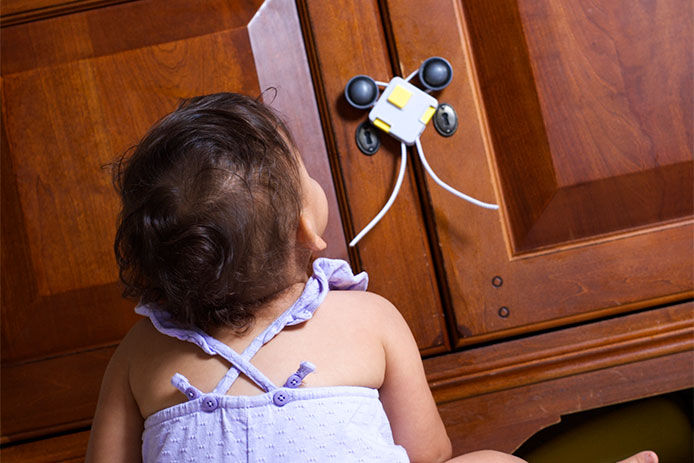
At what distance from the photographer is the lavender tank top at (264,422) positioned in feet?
1.86

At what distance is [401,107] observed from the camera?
0.80m

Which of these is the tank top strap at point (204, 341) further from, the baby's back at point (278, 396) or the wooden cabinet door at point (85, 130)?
the wooden cabinet door at point (85, 130)

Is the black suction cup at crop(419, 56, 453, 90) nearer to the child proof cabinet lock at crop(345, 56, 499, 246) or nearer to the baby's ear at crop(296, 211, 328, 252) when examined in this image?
the child proof cabinet lock at crop(345, 56, 499, 246)

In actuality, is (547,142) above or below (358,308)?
above

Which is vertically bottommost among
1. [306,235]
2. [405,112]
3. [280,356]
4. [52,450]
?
[52,450]

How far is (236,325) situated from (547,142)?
1.50ft

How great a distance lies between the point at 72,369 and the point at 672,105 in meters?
0.85

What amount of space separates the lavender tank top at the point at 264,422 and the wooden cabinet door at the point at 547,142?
0.88 feet

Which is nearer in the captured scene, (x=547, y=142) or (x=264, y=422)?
(x=264, y=422)

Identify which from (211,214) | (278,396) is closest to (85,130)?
(211,214)

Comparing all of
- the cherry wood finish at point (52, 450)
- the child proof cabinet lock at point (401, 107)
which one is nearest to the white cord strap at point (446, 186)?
the child proof cabinet lock at point (401, 107)

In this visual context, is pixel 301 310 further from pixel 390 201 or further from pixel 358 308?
pixel 390 201

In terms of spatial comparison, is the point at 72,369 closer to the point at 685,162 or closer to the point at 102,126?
the point at 102,126

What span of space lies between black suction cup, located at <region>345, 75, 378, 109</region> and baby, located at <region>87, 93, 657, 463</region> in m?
0.16
